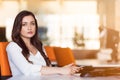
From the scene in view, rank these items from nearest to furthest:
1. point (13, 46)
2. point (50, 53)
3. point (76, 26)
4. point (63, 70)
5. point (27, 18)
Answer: point (63, 70) < point (13, 46) < point (27, 18) < point (50, 53) < point (76, 26)

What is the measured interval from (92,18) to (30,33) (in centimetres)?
330

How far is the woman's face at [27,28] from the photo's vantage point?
7.84ft

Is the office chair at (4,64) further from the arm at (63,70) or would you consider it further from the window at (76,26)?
the window at (76,26)

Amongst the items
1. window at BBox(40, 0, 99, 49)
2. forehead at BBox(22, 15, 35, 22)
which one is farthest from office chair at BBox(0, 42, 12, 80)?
window at BBox(40, 0, 99, 49)

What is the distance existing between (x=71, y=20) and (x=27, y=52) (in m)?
3.29

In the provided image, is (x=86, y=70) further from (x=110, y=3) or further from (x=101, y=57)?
(x=110, y=3)

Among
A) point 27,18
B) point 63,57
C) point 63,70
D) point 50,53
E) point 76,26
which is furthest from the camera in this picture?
point 76,26

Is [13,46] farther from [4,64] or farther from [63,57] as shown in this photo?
[63,57]

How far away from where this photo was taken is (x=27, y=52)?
2316 mm

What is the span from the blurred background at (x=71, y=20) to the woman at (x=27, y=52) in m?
2.89

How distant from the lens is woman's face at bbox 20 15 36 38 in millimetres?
2391

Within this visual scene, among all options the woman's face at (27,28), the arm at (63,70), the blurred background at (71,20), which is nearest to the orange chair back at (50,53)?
the woman's face at (27,28)

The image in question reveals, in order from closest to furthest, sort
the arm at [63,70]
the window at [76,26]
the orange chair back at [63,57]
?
1. the arm at [63,70]
2. the orange chair back at [63,57]
3. the window at [76,26]

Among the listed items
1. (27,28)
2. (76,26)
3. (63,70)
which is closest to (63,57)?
(27,28)
